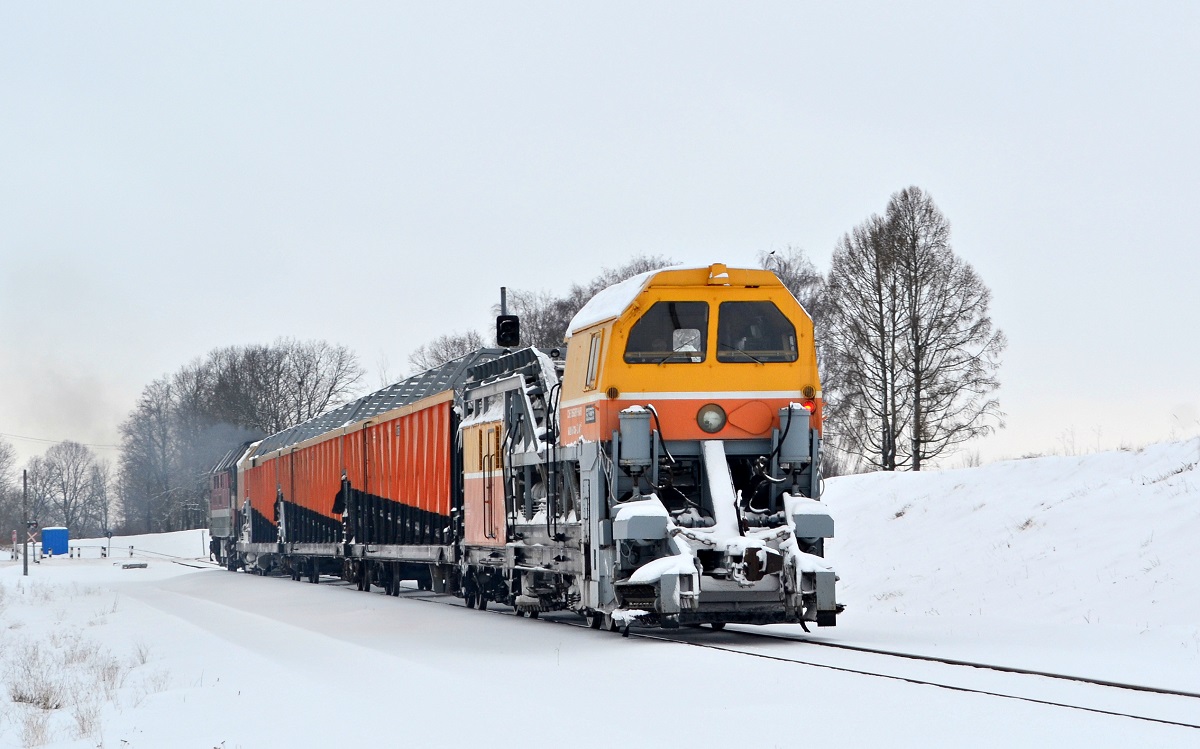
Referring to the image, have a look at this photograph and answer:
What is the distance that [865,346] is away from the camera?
41.0 m

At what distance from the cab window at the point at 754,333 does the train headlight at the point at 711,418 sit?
21.9 inches

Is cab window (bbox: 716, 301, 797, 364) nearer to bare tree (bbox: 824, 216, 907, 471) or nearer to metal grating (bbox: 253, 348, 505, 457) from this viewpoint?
metal grating (bbox: 253, 348, 505, 457)

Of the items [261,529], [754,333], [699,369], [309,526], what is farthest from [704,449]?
[261,529]

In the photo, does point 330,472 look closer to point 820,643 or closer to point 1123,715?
point 820,643

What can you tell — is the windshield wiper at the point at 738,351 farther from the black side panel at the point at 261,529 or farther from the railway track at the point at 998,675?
the black side panel at the point at 261,529

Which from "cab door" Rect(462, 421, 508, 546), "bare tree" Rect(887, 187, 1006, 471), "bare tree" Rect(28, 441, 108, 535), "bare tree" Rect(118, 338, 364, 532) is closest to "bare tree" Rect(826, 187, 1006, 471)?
"bare tree" Rect(887, 187, 1006, 471)

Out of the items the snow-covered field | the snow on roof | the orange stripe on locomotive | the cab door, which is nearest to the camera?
the snow-covered field

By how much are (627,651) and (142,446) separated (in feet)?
359

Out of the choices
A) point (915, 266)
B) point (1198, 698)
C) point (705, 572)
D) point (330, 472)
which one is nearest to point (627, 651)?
point (705, 572)

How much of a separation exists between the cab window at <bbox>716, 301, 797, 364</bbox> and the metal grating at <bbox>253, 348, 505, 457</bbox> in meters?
6.93

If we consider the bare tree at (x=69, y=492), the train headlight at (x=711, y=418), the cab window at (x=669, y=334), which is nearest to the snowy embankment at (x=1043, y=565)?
the train headlight at (x=711, y=418)

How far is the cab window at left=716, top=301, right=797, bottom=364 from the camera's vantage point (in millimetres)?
13875

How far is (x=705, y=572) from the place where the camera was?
12703 mm

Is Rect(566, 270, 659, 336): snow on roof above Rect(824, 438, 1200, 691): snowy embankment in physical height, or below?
above
